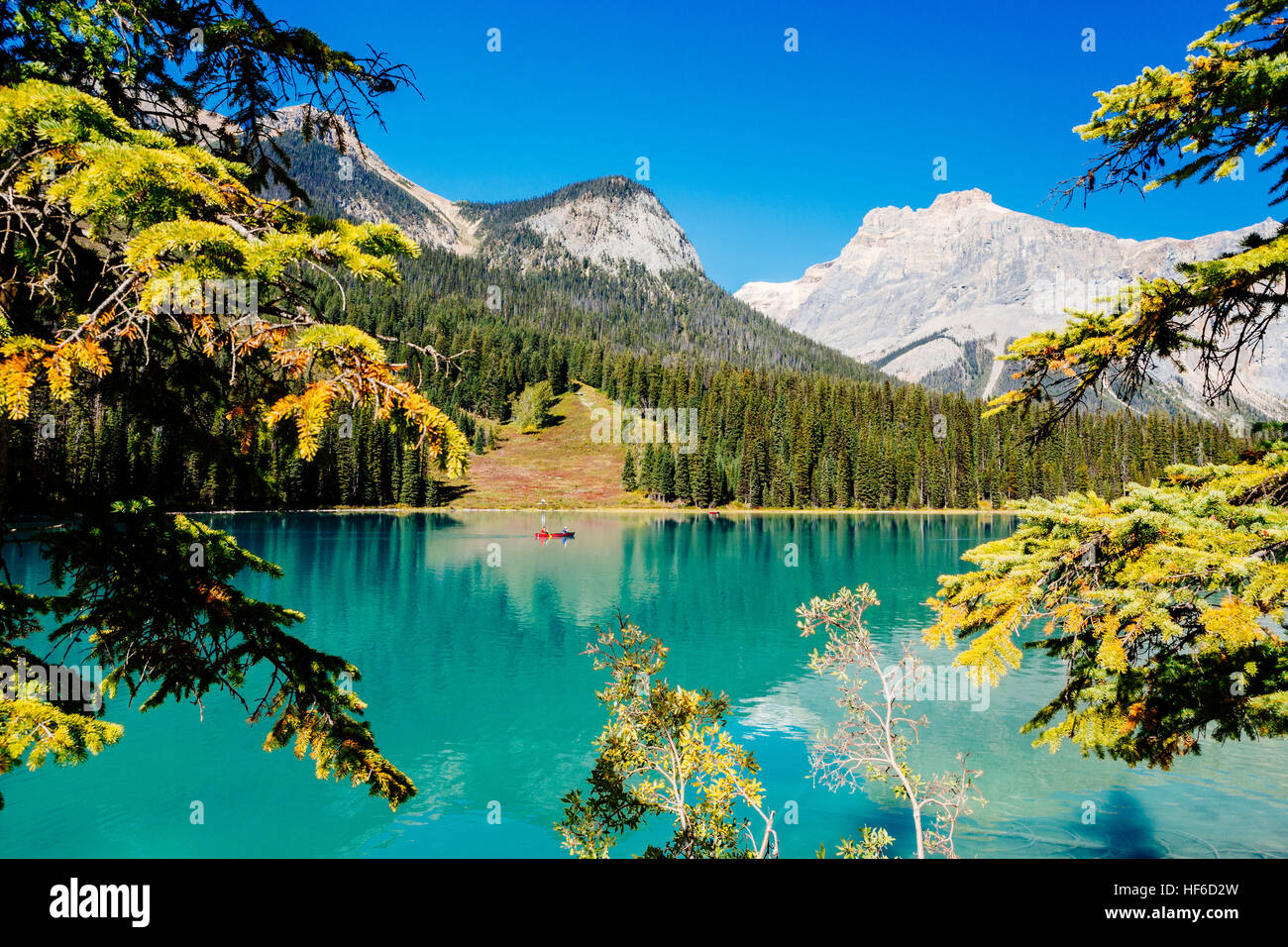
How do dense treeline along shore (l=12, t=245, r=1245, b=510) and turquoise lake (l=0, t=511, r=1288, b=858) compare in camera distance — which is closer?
turquoise lake (l=0, t=511, r=1288, b=858)

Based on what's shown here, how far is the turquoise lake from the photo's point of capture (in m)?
14.6

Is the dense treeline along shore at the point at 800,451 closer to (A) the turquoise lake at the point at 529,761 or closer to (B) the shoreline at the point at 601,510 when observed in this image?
(B) the shoreline at the point at 601,510

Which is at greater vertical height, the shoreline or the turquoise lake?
the shoreline

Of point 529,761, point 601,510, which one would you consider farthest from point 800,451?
point 529,761

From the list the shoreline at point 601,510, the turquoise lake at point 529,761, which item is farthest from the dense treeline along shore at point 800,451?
the turquoise lake at point 529,761

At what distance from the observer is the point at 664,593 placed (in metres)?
42.1

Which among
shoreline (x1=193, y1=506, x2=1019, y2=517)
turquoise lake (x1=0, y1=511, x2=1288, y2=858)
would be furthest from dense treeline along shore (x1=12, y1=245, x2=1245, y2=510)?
turquoise lake (x1=0, y1=511, x2=1288, y2=858)

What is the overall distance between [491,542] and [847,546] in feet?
124

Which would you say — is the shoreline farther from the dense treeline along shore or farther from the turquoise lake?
the turquoise lake

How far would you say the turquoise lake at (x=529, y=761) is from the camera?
14586 mm

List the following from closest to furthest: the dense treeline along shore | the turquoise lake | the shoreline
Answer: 1. the turquoise lake
2. the shoreline
3. the dense treeline along shore

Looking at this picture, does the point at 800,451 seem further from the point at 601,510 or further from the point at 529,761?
the point at 529,761

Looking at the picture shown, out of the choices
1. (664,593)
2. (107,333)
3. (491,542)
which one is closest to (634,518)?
(491,542)
